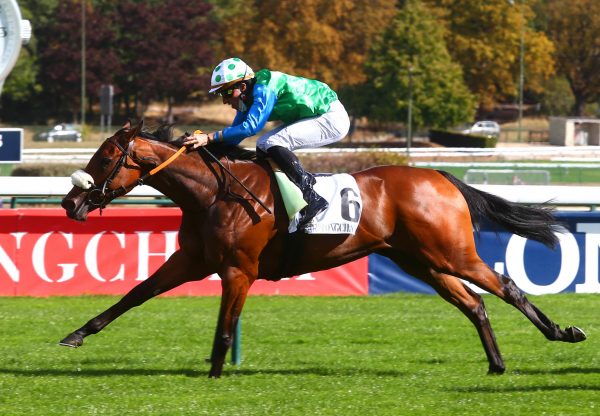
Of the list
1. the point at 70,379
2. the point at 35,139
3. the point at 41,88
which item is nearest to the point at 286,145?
the point at 70,379

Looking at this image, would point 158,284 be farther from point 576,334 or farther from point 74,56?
point 74,56

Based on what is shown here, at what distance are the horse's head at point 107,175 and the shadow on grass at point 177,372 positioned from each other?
1.00 metres

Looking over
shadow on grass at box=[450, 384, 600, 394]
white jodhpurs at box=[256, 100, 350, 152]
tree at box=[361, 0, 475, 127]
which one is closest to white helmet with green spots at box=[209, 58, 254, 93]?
white jodhpurs at box=[256, 100, 350, 152]

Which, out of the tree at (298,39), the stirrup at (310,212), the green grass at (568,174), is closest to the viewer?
the stirrup at (310,212)

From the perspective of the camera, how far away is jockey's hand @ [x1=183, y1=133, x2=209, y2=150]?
7.38 m

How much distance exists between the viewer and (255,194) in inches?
289

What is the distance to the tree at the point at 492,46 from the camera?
58375 mm

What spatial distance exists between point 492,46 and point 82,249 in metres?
48.8

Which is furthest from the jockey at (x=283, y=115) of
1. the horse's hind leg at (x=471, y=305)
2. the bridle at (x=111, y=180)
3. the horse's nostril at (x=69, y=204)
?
the horse's hind leg at (x=471, y=305)

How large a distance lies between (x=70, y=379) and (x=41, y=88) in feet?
168

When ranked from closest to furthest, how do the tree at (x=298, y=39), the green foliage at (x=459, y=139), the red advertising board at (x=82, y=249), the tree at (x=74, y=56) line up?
the red advertising board at (x=82, y=249) → the green foliage at (x=459, y=139) → the tree at (x=298, y=39) → the tree at (x=74, y=56)

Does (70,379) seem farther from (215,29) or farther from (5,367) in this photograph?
(215,29)

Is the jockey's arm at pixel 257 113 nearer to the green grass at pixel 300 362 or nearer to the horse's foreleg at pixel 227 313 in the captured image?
the horse's foreleg at pixel 227 313

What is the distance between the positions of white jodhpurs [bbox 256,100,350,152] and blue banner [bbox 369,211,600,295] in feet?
15.2
